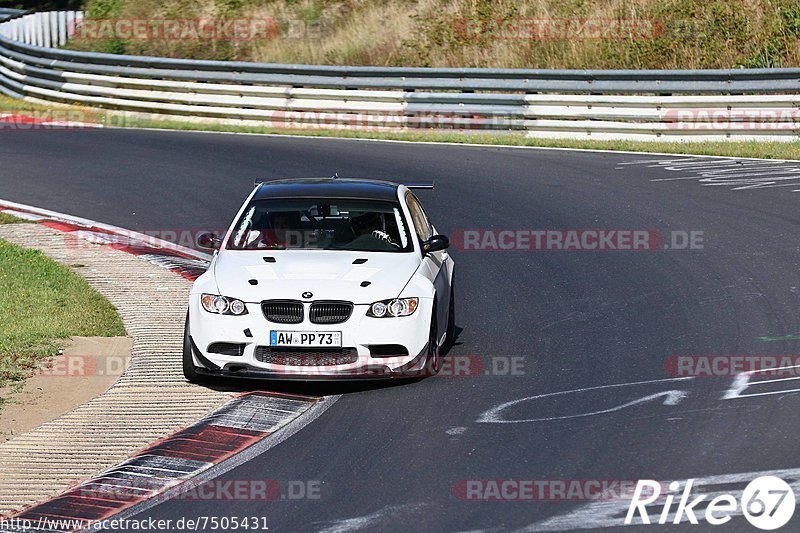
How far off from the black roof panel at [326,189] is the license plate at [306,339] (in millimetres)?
1824

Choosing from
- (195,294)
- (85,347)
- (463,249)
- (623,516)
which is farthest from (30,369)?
(463,249)

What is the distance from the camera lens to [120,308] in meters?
12.1

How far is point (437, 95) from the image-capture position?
25047mm

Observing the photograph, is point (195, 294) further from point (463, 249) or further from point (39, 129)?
point (39, 129)

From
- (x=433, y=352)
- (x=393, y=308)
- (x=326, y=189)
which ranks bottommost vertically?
(x=433, y=352)

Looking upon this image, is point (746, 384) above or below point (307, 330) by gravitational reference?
below

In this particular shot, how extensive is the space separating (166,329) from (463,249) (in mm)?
4664

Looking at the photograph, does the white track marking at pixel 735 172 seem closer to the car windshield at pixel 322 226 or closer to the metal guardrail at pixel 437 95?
the metal guardrail at pixel 437 95

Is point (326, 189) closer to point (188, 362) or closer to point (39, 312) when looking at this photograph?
point (188, 362)

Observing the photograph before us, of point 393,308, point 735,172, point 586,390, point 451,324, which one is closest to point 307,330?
point 393,308

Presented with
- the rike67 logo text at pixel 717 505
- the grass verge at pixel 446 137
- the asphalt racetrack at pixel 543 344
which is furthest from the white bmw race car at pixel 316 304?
the grass verge at pixel 446 137

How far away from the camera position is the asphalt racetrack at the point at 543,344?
7.27 m

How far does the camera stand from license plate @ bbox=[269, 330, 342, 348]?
9.41 m

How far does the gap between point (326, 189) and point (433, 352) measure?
1.99 m
